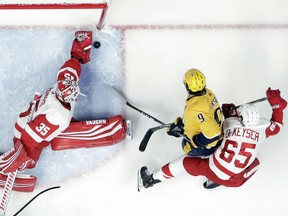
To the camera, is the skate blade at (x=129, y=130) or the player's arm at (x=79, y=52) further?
the skate blade at (x=129, y=130)

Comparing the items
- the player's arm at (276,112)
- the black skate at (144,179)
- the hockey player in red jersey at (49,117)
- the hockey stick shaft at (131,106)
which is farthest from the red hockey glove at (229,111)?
the hockey player in red jersey at (49,117)

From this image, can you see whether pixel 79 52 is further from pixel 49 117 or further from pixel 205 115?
pixel 205 115

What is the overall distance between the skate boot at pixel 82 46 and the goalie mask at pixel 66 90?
1.15 feet

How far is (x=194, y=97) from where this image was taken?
287cm

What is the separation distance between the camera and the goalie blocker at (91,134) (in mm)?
3352

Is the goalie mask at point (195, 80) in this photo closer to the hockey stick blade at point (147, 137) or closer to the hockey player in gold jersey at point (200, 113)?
the hockey player in gold jersey at point (200, 113)

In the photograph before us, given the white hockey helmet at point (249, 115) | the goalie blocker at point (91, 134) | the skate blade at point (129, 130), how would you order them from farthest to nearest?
the skate blade at point (129, 130) → the goalie blocker at point (91, 134) → the white hockey helmet at point (249, 115)

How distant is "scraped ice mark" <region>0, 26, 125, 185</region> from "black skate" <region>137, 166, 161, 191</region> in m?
0.23

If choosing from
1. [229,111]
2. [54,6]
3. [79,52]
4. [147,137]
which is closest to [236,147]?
[229,111]

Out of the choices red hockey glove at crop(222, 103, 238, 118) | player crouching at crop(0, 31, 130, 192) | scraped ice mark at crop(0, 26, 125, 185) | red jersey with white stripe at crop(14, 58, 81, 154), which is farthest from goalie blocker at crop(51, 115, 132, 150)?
red hockey glove at crop(222, 103, 238, 118)

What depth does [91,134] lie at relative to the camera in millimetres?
3373

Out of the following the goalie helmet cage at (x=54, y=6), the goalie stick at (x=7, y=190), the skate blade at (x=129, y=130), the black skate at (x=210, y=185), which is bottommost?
the goalie stick at (x=7, y=190)

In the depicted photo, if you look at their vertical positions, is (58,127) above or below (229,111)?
below

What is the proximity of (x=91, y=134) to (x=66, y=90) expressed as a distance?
0.51 metres
